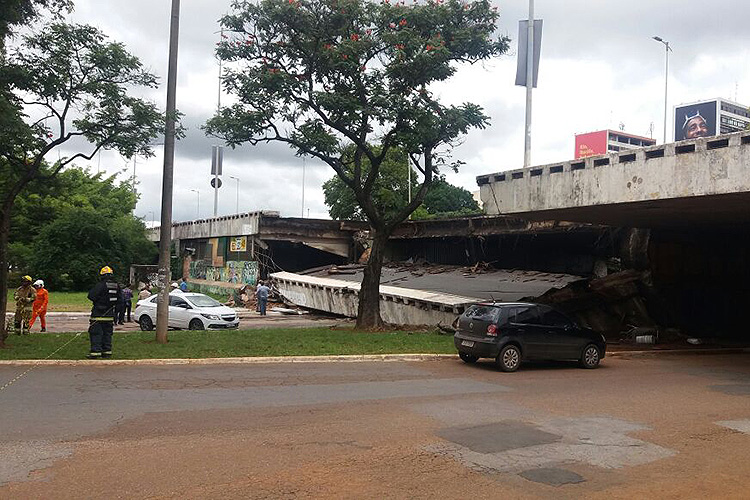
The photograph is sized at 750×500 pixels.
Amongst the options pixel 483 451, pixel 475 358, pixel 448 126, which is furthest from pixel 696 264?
pixel 483 451

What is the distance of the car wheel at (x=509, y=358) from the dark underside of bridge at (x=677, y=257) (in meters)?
7.61

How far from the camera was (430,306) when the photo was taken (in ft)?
78.3

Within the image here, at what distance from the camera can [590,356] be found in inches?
622

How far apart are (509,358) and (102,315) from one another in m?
8.61

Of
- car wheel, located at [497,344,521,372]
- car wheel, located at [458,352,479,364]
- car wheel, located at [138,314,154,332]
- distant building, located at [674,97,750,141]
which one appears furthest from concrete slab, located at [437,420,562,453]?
distant building, located at [674,97,750,141]

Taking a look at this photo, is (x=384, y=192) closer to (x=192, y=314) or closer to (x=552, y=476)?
(x=192, y=314)

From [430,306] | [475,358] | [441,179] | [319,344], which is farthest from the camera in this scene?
[430,306]

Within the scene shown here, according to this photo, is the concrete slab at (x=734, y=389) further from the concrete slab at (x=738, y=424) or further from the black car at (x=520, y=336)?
the black car at (x=520, y=336)

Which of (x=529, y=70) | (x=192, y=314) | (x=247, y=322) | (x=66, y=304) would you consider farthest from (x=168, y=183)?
(x=66, y=304)

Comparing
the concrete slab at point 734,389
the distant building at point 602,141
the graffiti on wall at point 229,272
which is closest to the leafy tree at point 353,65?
the concrete slab at point 734,389

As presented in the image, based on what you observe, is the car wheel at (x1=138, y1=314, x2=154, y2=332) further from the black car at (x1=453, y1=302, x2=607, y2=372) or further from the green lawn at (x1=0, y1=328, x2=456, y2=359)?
the black car at (x1=453, y1=302, x2=607, y2=372)

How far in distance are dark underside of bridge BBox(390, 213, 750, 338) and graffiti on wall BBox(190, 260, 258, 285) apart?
15.0m

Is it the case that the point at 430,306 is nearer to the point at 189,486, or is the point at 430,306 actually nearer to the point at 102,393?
the point at 102,393

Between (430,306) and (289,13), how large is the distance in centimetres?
1108
